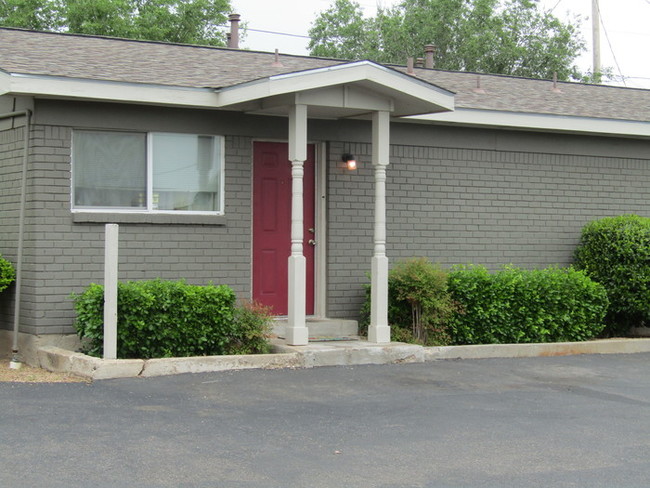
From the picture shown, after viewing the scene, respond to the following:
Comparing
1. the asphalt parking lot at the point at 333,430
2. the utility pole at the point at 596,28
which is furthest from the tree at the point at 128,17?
the asphalt parking lot at the point at 333,430

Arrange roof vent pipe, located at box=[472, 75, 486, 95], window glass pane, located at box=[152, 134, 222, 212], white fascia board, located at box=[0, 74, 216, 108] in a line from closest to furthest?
white fascia board, located at box=[0, 74, 216, 108], window glass pane, located at box=[152, 134, 222, 212], roof vent pipe, located at box=[472, 75, 486, 95]

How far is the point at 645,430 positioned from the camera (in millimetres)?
7566

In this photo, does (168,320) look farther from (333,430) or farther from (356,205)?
(356,205)

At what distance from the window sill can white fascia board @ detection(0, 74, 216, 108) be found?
129cm

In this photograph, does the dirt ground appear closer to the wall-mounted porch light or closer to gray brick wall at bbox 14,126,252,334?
gray brick wall at bbox 14,126,252,334

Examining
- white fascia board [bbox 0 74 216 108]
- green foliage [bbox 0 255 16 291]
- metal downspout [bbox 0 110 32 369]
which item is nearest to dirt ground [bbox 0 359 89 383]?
metal downspout [bbox 0 110 32 369]

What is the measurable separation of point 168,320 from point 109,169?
2.10m

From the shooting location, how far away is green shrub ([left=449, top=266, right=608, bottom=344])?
1162 cm

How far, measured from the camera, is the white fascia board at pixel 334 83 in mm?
10234

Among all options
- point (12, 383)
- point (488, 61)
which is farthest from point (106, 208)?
point (488, 61)

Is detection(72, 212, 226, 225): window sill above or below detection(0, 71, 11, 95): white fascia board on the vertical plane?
below

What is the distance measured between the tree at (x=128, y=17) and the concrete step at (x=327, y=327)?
64.4 feet

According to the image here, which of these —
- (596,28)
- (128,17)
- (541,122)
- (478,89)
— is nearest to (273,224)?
(541,122)

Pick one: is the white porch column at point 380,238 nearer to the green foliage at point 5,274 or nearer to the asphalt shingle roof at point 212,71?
the asphalt shingle roof at point 212,71
